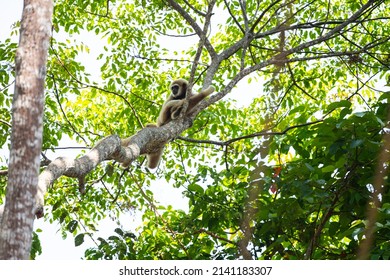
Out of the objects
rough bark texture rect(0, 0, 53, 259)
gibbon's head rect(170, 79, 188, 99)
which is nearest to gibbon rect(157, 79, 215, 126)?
gibbon's head rect(170, 79, 188, 99)

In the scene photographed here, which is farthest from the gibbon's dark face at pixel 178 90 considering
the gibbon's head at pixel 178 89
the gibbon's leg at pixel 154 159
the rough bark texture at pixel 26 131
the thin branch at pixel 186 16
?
the rough bark texture at pixel 26 131

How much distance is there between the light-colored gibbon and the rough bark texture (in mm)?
3470

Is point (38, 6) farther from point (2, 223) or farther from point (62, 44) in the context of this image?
point (62, 44)

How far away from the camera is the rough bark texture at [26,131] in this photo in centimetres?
293

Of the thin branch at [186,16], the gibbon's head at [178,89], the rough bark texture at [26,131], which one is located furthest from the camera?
the gibbon's head at [178,89]

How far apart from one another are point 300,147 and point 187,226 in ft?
4.62

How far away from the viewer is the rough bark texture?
2932 mm

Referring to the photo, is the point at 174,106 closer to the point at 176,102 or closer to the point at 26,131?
the point at 176,102

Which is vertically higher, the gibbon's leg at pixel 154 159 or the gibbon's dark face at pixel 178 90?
the gibbon's dark face at pixel 178 90

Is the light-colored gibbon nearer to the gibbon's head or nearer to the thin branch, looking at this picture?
the gibbon's head

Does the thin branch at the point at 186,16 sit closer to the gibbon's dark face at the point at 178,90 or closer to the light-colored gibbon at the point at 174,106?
the light-colored gibbon at the point at 174,106

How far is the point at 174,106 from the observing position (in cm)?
771

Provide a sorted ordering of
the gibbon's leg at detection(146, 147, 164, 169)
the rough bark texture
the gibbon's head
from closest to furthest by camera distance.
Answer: the rough bark texture → the gibbon's leg at detection(146, 147, 164, 169) → the gibbon's head

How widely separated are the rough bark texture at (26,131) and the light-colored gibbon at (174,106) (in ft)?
11.4
